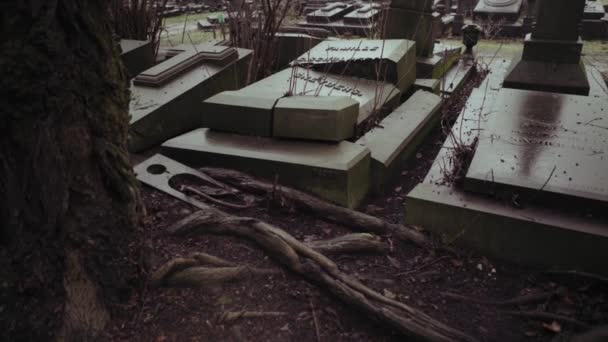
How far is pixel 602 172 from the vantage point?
112 inches

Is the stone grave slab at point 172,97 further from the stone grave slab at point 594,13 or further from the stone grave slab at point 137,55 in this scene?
the stone grave slab at point 594,13

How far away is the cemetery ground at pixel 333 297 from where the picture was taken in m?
1.99

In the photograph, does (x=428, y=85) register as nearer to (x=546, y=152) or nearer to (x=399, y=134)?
(x=399, y=134)

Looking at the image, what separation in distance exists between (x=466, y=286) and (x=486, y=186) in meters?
0.67

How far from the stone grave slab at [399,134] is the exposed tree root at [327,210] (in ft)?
2.10

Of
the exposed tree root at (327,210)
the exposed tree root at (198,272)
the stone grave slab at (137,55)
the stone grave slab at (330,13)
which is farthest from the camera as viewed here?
the stone grave slab at (330,13)

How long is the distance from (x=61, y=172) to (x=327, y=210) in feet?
5.54

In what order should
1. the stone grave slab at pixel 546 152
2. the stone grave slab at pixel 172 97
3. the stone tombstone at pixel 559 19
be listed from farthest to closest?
1. the stone tombstone at pixel 559 19
2. the stone grave slab at pixel 172 97
3. the stone grave slab at pixel 546 152

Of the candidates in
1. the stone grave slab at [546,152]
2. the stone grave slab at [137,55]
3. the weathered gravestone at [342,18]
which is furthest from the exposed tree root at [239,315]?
the weathered gravestone at [342,18]

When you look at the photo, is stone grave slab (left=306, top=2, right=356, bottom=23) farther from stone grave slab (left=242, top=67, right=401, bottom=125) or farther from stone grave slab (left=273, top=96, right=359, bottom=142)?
stone grave slab (left=273, top=96, right=359, bottom=142)

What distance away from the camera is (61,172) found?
1614mm

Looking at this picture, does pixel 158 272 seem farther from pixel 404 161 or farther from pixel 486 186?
pixel 404 161

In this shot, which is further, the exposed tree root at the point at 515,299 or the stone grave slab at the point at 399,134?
the stone grave slab at the point at 399,134

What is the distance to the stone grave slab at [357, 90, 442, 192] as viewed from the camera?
11.5ft
